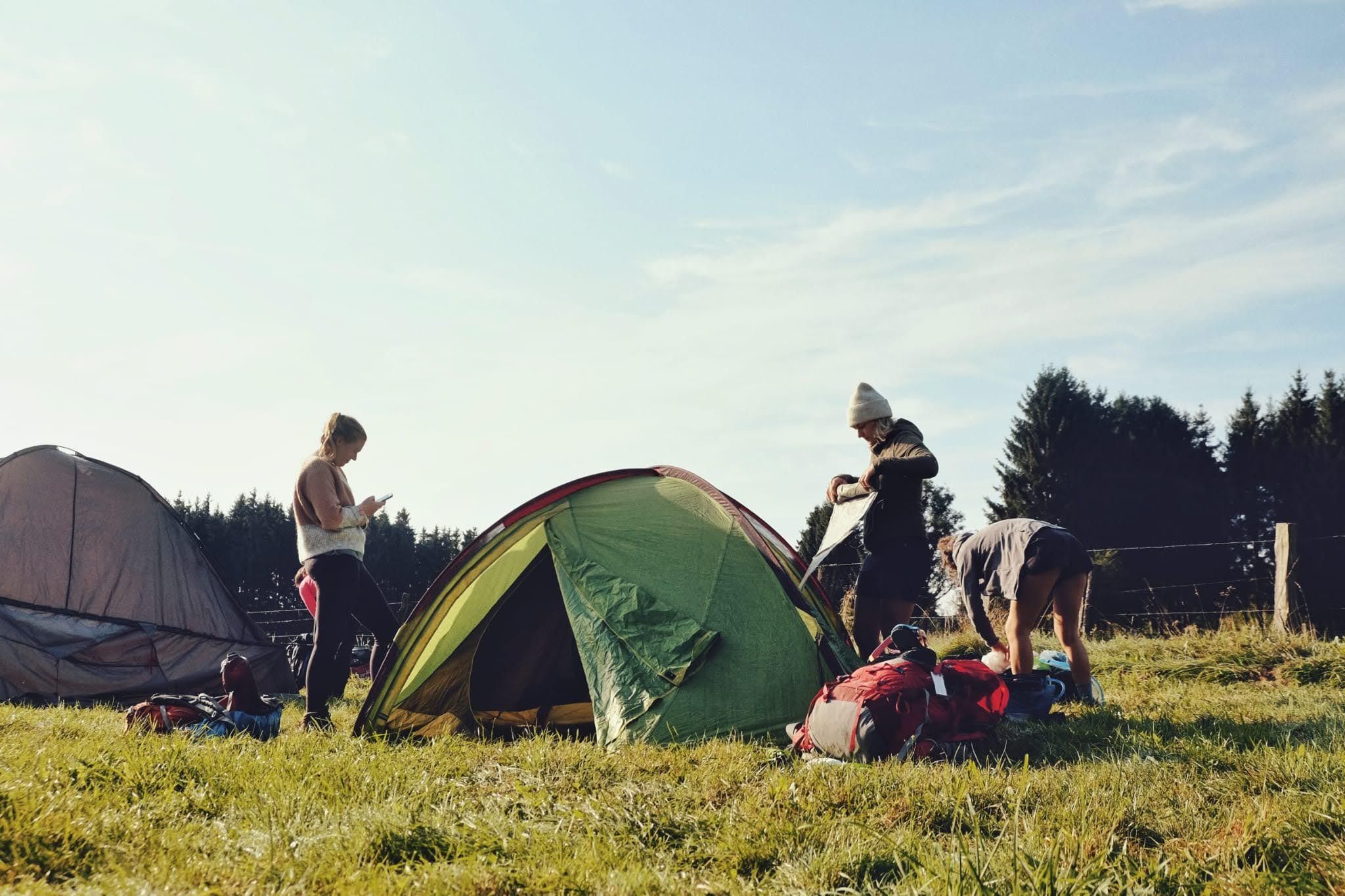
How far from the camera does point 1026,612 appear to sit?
16.9 ft

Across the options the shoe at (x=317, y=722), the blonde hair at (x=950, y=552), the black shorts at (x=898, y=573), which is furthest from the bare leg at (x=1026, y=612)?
the shoe at (x=317, y=722)

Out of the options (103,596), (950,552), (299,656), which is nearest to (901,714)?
(950,552)

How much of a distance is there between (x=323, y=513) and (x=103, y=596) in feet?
13.3

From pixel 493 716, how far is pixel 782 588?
2096 millimetres

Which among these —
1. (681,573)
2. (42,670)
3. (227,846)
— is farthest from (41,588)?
(227,846)

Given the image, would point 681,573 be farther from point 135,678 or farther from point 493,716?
point 135,678

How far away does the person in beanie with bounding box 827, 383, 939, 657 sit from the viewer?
5188 millimetres

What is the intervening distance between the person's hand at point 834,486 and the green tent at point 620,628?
17.4 inches

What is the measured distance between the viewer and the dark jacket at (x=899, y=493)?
5.11 metres

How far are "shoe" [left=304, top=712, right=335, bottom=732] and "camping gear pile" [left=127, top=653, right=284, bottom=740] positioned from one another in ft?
0.59

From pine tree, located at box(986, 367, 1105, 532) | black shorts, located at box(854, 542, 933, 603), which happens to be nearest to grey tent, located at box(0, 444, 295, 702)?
black shorts, located at box(854, 542, 933, 603)

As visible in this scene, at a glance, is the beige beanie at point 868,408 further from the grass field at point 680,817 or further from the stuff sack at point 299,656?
the stuff sack at point 299,656

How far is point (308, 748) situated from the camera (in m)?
4.32

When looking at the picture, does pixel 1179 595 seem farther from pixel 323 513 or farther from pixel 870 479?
pixel 323 513
